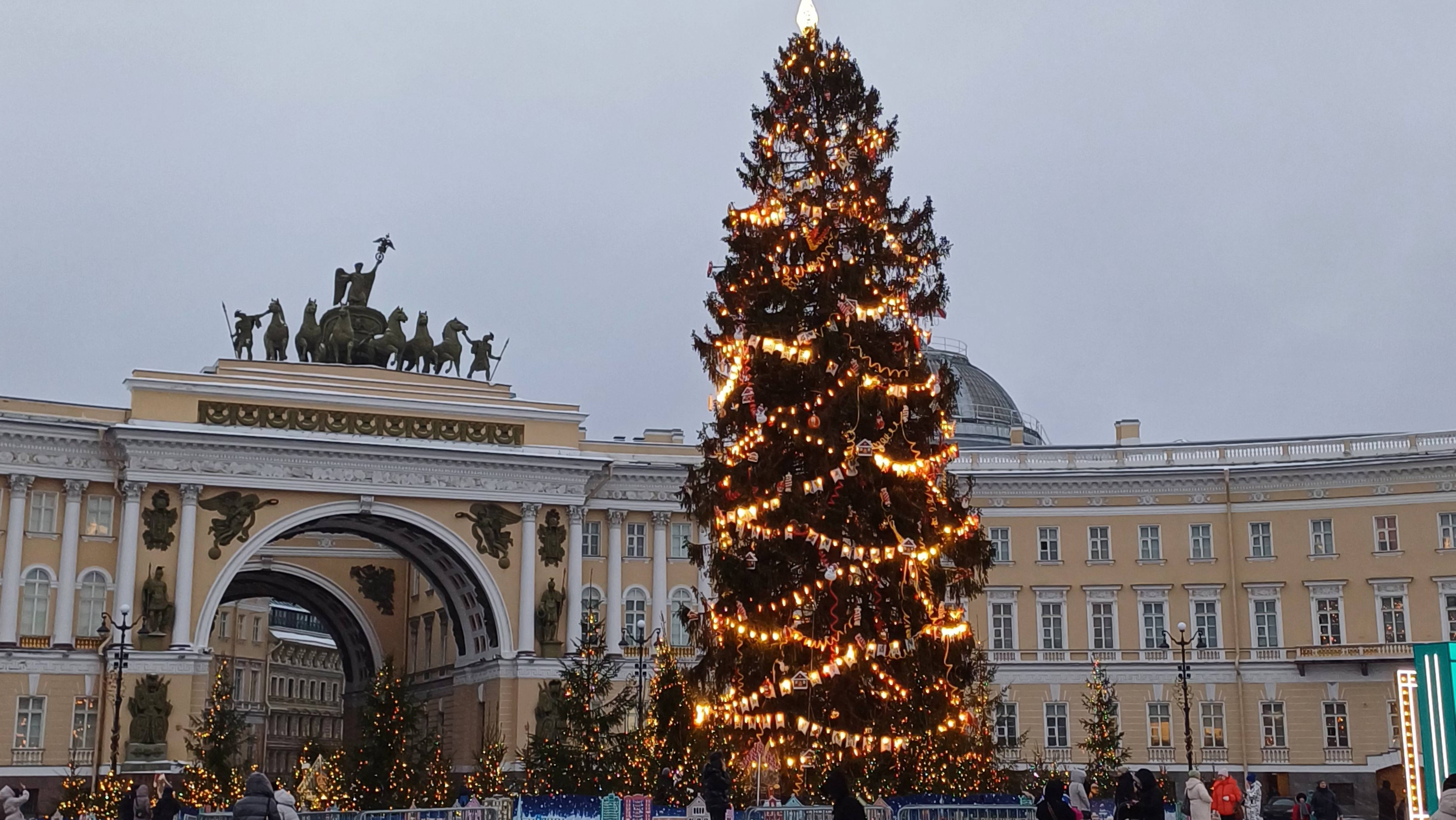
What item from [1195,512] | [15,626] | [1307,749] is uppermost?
[1195,512]

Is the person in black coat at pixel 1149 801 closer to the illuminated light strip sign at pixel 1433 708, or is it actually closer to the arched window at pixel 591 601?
the illuminated light strip sign at pixel 1433 708

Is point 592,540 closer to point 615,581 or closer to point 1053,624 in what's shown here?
point 615,581

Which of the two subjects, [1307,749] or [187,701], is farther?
[1307,749]

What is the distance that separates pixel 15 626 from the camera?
46469 millimetres

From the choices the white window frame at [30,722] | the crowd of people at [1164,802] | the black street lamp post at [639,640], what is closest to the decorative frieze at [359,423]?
the black street lamp post at [639,640]

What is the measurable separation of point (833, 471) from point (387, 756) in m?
19.4

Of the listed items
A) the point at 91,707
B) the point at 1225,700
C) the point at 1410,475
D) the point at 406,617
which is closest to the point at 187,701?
the point at 91,707

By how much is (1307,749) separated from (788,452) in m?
35.0

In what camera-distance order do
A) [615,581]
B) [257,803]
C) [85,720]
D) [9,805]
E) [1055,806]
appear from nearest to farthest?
1. [1055,806]
2. [257,803]
3. [9,805]
4. [85,720]
5. [615,581]

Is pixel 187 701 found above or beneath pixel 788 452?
beneath

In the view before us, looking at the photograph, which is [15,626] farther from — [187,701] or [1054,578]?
[1054,578]

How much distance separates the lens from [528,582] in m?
52.7

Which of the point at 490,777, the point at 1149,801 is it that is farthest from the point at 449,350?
the point at 1149,801

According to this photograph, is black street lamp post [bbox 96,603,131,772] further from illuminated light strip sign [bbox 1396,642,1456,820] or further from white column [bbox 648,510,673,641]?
illuminated light strip sign [bbox 1396,642,1456,820]
